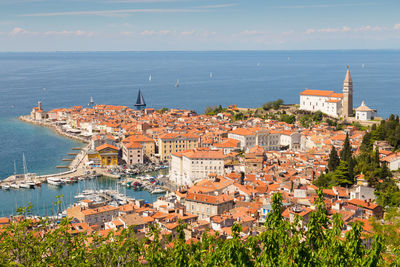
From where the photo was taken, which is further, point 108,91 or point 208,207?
point 108,91

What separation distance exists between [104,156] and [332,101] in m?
20.7

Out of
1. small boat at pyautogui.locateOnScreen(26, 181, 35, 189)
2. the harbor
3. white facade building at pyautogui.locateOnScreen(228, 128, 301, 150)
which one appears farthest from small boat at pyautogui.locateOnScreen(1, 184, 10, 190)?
white facade building at pyautogui.locateOnScreen(228, 128, 301, 150)

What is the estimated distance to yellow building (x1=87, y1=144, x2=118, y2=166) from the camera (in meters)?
30.2

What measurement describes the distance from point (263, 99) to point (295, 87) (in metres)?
17.0

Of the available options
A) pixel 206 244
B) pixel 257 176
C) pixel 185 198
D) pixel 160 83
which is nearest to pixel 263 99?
pixel 160 83

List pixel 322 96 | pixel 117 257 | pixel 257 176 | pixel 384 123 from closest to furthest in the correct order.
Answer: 1. pixel 117 257
2. pixel 257 176
3. pixel 384 123
4. pixel 322 96

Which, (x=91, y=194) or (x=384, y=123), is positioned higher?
(x=384, y=123)

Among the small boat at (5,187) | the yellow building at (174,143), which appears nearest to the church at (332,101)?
the yellow building at (174,143)

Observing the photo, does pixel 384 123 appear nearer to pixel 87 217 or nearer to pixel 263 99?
pixel 87 217

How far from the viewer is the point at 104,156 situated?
30.4 meters

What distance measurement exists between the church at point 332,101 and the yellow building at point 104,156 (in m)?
19.9

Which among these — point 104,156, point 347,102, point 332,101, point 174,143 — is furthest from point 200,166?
point 332,101

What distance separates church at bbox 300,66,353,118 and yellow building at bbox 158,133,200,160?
46.6 ft

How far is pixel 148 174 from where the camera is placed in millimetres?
28172
